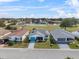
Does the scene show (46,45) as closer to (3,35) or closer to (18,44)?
(18,44)

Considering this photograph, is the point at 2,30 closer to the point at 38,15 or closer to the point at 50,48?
the point at 38,15

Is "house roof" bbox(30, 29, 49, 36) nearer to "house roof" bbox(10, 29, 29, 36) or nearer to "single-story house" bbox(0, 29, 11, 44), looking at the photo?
"house roof" bbox(10, 29, 29, 36)

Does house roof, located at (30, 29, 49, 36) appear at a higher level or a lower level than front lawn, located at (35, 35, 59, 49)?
higher

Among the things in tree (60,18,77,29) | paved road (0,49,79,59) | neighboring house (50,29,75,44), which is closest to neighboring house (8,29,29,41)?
paved road (0,49,79,59)

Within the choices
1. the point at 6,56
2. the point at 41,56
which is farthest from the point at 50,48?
the point at 6,56

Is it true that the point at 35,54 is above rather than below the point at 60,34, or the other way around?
below

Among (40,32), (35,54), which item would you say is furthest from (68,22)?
(35,54)
